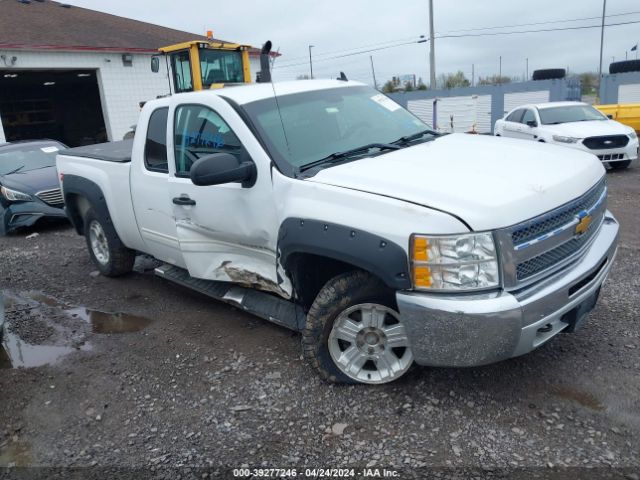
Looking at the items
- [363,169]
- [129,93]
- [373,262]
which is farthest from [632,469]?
[129,93]

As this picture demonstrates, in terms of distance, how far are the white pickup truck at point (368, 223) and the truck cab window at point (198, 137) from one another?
0.01 m

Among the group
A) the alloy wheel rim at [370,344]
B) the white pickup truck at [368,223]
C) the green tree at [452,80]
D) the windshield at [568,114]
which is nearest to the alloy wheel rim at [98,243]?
the white pickup truck at [368,223]

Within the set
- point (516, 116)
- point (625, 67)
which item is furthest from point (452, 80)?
point (516, 116)

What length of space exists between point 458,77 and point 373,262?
54700 mm

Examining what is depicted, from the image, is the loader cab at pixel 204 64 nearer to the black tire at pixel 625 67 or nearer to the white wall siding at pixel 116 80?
the white wall siding at pixel 116 80

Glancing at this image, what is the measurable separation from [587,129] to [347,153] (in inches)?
372

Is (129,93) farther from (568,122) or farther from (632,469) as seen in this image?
(632,469)

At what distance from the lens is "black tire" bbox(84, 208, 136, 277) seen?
5637 millimetres

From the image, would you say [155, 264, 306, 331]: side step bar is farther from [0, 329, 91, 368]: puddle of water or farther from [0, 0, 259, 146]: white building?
[0, 0, 259, 146]: white building

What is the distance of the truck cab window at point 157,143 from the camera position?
178 inches

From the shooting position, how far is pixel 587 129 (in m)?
11.2

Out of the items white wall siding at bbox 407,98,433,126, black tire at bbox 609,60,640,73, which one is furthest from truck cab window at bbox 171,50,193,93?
black tire at bbox 609,60,640,73

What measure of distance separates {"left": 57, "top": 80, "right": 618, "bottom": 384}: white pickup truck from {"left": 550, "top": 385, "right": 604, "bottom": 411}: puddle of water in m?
0.42

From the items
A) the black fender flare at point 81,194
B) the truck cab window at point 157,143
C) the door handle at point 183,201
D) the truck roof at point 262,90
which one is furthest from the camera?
the black fender flare at point 81,194
